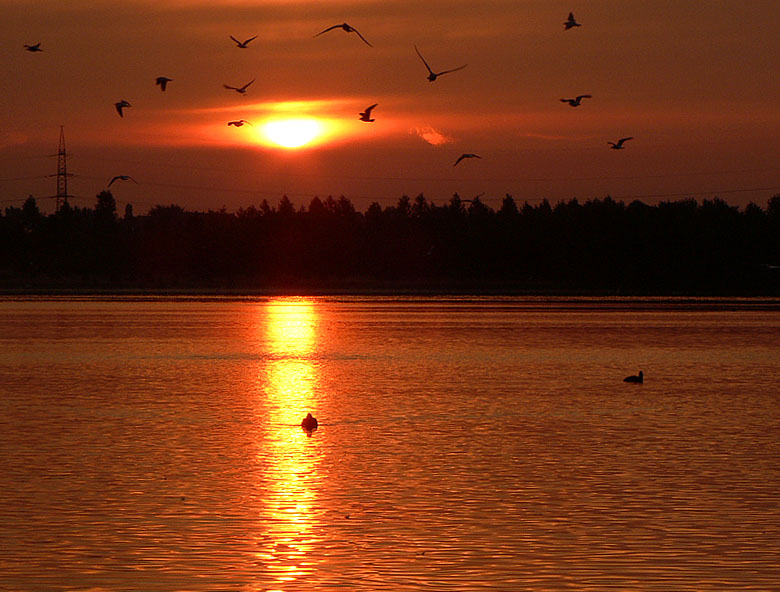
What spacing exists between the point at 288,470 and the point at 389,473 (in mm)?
1755

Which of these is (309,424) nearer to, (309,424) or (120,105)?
(309,424)

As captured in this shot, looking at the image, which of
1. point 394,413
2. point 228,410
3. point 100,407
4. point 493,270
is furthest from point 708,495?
point 493,270

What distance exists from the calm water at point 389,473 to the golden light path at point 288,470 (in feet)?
0.24

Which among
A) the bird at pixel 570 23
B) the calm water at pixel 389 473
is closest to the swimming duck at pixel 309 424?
the calm water at pixel 389 473

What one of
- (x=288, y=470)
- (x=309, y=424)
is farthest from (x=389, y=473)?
(x=309, y=424)

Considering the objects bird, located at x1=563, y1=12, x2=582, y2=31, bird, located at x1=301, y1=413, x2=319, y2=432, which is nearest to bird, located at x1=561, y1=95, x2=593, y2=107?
bird, located at x1=563, y1=12, x2=582, y2=31

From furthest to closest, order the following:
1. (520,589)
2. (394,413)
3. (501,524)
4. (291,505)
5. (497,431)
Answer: (394,413) → (497,431) → (291,505) → (501,524) → (520,589)

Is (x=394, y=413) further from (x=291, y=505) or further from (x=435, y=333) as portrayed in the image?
(x=435, y=333)

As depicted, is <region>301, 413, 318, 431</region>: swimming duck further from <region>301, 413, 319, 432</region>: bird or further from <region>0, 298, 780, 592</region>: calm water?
<region>0, 298, 780, 592</region>: calm water

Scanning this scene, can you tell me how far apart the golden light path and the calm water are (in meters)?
0.07

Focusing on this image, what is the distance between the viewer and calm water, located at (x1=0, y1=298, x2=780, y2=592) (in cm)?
1603

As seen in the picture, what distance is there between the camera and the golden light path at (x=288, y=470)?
16.5 m

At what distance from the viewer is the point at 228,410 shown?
33.8 meters

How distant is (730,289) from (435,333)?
363ft
